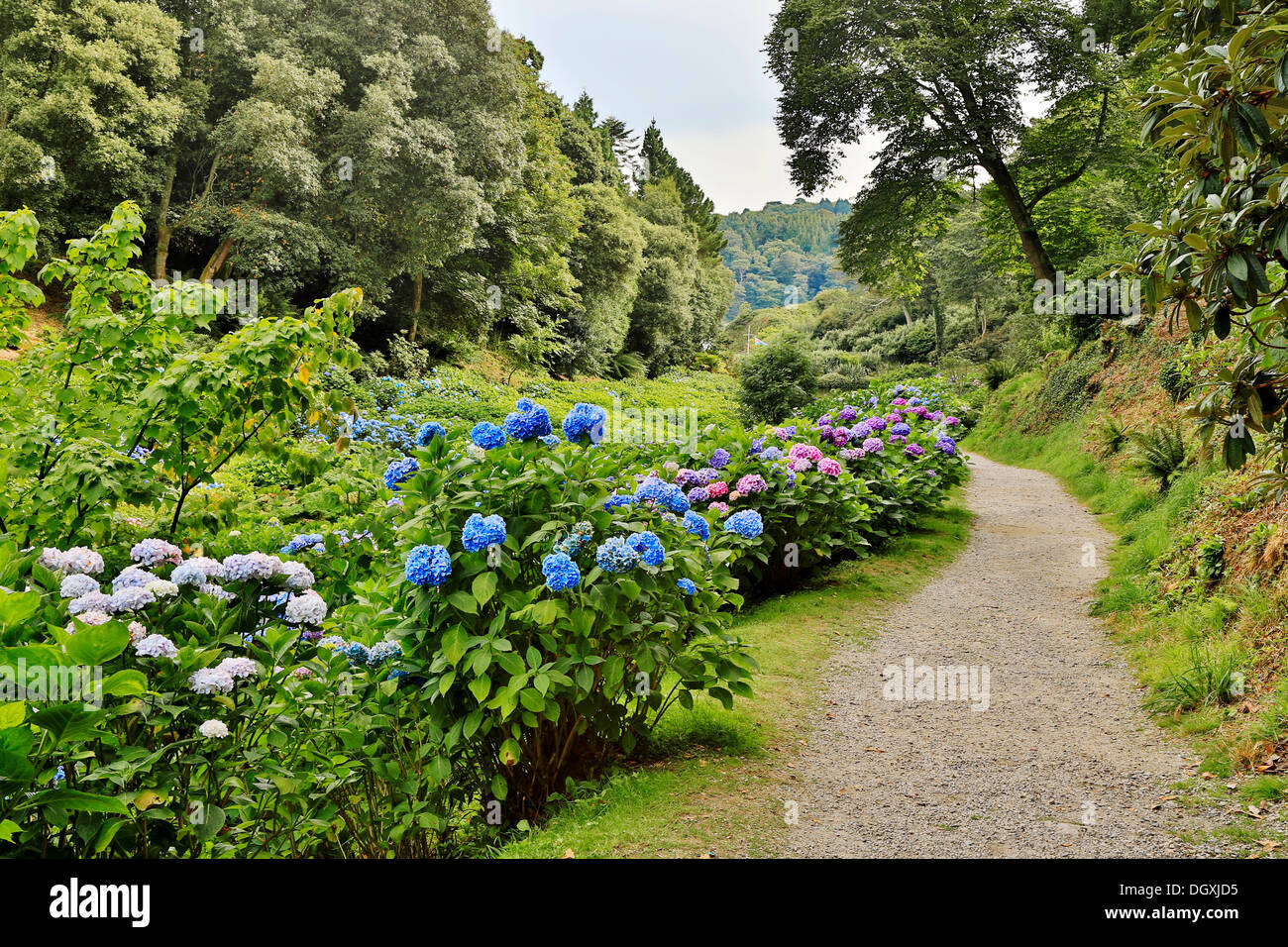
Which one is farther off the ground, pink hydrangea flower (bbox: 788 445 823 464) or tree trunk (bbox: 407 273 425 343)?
tree trunk (bbox: 407 273 425 343)

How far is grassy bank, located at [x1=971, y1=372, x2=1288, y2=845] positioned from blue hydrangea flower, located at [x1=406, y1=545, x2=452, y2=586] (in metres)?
3.10

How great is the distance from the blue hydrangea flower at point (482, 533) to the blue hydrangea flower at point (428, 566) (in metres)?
0.09

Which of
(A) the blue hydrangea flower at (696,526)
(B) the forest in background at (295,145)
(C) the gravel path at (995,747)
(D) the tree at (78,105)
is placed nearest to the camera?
(C) the gravel path at (995,747)

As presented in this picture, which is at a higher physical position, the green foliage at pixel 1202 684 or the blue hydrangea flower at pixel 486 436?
the blue hydrangea flower at pixel 486 436

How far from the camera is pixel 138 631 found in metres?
2.12

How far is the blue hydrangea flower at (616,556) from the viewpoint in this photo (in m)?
2.76

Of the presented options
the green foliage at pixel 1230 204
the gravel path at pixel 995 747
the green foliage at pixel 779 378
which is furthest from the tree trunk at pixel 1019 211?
the green foliage at pixel 1230 204

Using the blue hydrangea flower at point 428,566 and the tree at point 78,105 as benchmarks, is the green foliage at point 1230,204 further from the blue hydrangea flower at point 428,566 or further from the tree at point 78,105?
the tree at point 78,105

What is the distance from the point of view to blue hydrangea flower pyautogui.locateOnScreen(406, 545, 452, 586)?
254 centimetres
